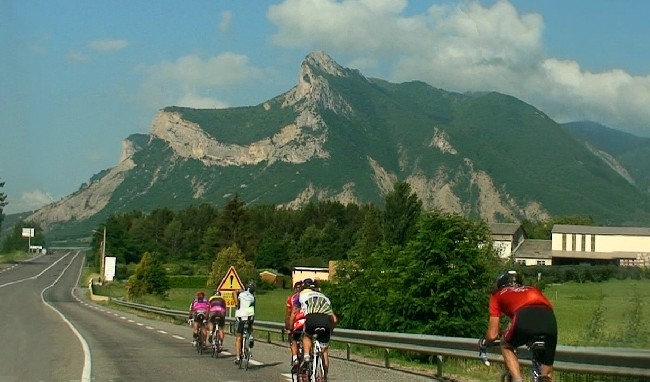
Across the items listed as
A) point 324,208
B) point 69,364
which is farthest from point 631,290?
point 324,208

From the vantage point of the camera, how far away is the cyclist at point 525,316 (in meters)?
9.41

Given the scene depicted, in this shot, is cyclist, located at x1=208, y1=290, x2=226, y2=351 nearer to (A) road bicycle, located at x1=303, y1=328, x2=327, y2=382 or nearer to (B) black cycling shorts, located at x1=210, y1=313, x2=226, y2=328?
(B) black cycling shorts, located at x1=210, y1=313, x2=226, y2=328

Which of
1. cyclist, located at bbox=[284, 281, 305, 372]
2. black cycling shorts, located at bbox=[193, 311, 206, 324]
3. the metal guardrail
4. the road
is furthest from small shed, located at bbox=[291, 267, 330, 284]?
cyclist, located at bbox=[284, 281, 305, 372]

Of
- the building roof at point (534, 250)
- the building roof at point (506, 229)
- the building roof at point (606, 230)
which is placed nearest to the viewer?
the building roof at point (606, 230)

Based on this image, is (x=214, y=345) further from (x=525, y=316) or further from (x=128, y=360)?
(x=525, y=316)

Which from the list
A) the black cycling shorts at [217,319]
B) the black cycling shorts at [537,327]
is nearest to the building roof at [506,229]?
the black cycling shorts at [217,319]

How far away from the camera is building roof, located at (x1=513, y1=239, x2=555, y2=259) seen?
104 m

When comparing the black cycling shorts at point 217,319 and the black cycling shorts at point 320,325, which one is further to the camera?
the black cycling shorts at point 217,319

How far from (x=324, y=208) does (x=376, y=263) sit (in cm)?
14395

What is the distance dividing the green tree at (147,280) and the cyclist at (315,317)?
62.5 meters

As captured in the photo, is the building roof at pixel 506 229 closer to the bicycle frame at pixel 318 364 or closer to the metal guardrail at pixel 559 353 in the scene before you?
the metal guardrail at pixel 559 353

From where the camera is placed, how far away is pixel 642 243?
7006cm

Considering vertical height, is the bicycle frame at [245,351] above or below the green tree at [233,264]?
below

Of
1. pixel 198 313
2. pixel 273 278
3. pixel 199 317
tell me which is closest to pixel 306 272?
pixel 273 278
